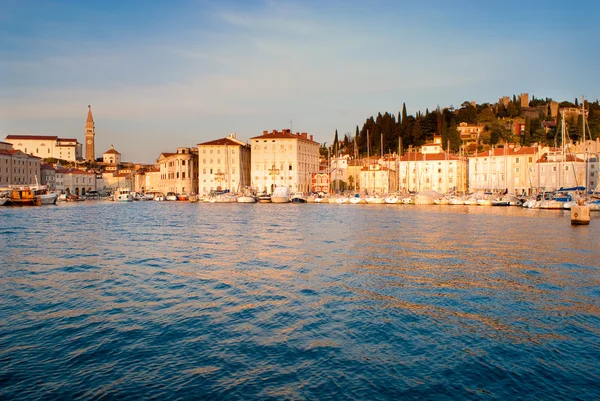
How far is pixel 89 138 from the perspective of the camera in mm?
141875

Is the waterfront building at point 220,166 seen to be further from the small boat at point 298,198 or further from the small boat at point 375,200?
the small boat at point 375,200


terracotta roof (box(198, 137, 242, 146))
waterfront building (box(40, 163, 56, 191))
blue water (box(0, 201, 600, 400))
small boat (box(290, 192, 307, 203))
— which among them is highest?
terracotta roof (box(198, 137, 242, 146))

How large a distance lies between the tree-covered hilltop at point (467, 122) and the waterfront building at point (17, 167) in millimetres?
58557

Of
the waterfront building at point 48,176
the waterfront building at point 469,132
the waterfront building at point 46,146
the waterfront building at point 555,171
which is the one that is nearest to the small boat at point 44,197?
the waterfront building at point 48,176

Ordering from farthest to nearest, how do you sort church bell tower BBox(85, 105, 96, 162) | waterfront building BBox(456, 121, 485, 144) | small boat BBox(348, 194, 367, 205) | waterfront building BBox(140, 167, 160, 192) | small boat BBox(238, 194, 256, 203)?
church bell tower BBox(85, 105, 96, 162), waterfront building BBox(140, 167, 160, 192), waterfront building BBox(456, 121, 485, 144), small boat BBox(238, 194, 256, 203), small boat BBox(348, 194, 367, 205)

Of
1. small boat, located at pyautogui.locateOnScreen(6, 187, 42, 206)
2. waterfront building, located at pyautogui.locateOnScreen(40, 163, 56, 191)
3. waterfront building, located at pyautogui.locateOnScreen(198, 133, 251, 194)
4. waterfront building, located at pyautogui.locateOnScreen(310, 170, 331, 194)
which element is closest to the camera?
small boat, located at pyautogui.locateOnScreen(6, 187, 42, 206)

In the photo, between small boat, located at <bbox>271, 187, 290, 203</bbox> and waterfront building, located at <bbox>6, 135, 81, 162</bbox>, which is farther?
waterfront building, located at <bbox>6, 135, 81, 162</bbox>

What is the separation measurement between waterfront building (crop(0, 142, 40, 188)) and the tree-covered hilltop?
5856 cm

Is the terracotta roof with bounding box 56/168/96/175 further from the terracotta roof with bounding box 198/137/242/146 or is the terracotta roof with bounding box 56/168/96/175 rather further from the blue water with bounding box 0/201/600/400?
the blue water with bounding box 0/201/600/400

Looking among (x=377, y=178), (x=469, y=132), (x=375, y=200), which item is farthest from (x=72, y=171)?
(x=469, y=132)

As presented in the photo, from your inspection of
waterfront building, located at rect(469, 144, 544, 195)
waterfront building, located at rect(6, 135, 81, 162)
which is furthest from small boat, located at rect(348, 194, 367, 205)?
waterfront building, located at rect(6, 135, 81, 162)

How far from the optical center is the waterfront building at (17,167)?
84.5 metres

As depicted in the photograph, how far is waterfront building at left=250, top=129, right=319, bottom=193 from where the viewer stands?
78.4 m

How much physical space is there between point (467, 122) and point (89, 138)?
102 meters
